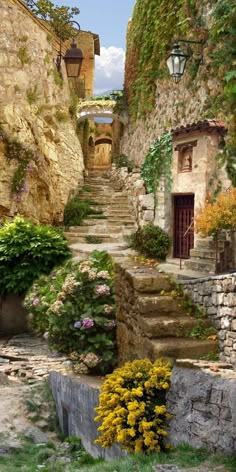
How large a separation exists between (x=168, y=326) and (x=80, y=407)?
185 centimetres

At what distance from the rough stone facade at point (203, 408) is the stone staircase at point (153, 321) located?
0.95 meters

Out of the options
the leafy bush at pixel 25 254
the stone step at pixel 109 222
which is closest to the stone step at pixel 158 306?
the leafy bush at pixel 25 254

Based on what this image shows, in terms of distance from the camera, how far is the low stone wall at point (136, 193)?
1362 cm

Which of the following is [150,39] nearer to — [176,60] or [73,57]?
[73,57]

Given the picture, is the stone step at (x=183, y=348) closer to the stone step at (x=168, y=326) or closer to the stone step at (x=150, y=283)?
the stone step at (x=168, y=326)

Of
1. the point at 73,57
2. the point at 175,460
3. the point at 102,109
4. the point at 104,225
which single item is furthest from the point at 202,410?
the point at 102,109

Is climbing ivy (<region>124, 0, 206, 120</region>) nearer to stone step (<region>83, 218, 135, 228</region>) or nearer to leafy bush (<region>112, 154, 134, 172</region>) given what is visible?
leafy bush (<region>112, 154, 134, 172</region>)

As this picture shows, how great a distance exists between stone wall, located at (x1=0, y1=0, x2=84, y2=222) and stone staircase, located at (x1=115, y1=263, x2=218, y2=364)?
7291 millimetres

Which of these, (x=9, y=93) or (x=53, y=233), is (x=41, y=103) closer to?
(x=9, y=93)

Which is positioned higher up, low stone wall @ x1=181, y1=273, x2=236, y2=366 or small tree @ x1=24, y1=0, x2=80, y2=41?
small tree @ x1=24, y1=0, x2=80, y2=41

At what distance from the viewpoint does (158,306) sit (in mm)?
7027

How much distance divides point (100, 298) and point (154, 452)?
14.0 ft

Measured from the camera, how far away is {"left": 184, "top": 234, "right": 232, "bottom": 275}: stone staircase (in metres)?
9.38

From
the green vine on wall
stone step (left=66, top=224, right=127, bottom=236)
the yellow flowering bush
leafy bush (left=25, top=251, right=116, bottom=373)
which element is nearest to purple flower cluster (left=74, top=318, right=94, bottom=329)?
leafy bush (left=25, top=251, right=116, bottom=373)
